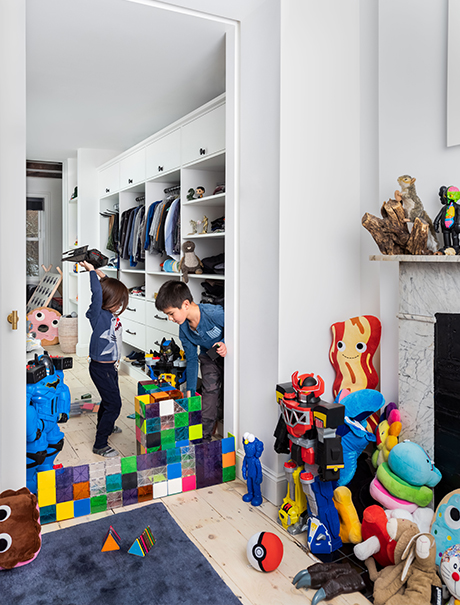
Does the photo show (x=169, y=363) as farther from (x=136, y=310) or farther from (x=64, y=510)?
(x=136, y=310)

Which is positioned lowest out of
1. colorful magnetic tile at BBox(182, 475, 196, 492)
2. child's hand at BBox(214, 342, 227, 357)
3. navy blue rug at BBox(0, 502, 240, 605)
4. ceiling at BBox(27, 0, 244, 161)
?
navy blue rug at BBox(0, 502, 240, 605)

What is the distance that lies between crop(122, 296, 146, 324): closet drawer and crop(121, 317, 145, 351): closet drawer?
0.04 meters

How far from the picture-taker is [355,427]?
1.98 m

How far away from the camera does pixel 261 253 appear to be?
7.48ft

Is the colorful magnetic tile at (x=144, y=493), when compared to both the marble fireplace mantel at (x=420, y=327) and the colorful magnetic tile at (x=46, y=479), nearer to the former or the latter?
the colorful magnetic tile at (x=46, y=479)

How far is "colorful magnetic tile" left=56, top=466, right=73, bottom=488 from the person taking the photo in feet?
6.66

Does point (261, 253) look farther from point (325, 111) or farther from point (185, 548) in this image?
point (185, 548)

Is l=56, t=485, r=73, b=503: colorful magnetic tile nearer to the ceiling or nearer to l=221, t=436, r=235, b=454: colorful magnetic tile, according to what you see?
l=221, t=436, r=235, b=454: colorful magnetic tile

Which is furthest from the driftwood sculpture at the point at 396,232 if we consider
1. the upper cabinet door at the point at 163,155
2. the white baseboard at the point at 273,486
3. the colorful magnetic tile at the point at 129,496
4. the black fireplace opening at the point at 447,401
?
the upper cabinet door at the point at 163,155

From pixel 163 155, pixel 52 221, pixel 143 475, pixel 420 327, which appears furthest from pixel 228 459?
pixel 52 221

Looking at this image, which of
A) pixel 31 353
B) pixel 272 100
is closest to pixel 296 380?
pixel 272 100

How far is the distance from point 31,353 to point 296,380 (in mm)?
1598

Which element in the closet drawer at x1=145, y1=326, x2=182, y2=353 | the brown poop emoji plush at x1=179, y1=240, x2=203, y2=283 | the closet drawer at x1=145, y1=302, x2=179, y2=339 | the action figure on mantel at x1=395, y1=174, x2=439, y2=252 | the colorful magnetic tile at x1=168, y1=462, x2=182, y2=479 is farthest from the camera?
the closet drawer at x1=145, y1=326, x2=182, y2=353

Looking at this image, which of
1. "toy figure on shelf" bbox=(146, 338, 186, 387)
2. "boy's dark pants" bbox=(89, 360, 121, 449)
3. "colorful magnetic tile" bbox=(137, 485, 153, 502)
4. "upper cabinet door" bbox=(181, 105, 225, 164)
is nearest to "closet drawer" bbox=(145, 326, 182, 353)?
"toy figure on shelf" bbox=(146, 338, 186, 387)
